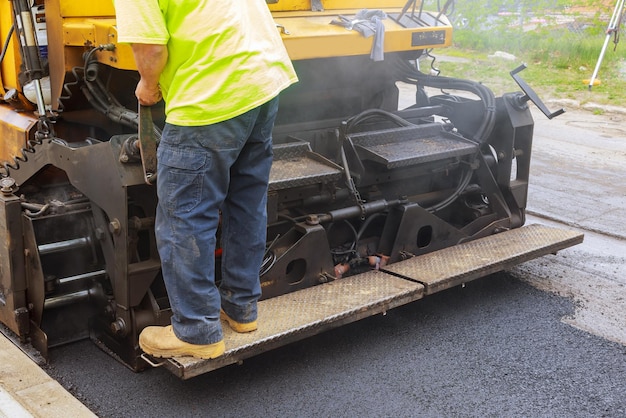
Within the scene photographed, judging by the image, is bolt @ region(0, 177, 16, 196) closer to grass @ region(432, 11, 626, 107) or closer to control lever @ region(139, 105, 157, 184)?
control lever @ region(139, 105, 157, 184)

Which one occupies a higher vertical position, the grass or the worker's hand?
the worker's hand

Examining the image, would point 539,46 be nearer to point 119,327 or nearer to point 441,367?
point 441,367

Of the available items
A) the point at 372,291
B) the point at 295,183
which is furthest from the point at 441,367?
the point at 295,183

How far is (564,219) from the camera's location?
5645 mm

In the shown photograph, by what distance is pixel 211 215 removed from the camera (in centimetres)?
287

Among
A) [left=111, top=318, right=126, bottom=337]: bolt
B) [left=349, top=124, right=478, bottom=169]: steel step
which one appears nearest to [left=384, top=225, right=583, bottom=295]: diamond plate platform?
[left=349, top=124, right=478, bottom=169]: steel step

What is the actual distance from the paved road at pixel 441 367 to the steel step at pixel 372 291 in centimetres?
23

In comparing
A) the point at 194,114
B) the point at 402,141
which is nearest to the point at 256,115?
the point at 194,114

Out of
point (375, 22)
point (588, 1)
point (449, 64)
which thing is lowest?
point (449, 64)

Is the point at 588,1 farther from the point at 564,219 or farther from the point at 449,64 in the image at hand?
the point at 564,219

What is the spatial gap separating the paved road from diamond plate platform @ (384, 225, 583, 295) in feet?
0.79

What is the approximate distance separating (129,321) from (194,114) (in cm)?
101

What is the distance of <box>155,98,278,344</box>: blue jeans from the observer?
9.05ft

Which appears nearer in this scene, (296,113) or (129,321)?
(129,321)
